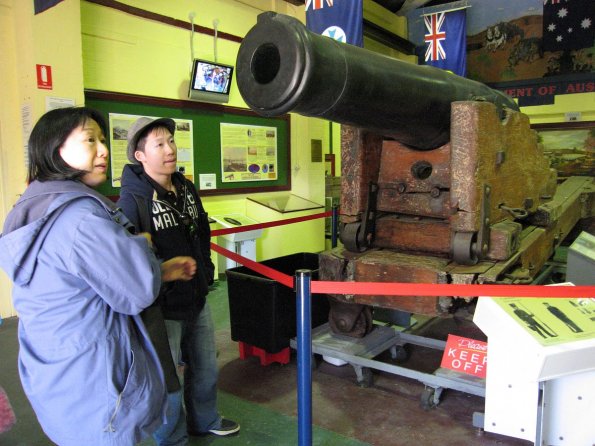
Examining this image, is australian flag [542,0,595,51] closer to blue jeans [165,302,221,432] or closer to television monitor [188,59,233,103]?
television monitor [188,59,233,103]

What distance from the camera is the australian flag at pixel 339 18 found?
20.9 ft

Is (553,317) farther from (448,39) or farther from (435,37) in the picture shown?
(435,37)

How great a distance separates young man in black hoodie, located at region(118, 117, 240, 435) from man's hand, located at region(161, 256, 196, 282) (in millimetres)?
221

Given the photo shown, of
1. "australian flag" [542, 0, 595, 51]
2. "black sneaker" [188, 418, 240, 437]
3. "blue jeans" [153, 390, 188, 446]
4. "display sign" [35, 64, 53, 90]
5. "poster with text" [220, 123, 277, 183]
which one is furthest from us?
"australian flag" [542, 0, 595, 51]

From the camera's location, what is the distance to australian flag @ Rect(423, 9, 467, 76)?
29.6 ft

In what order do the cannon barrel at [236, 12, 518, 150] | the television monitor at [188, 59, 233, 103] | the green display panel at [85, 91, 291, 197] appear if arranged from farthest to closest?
the television monitor at [188, 59, 233, 103], the green display panel at [85, 91, 291, 197], the cannon barrel at [236, 12, 518, 150]

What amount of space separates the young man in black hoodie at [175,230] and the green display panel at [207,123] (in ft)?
10.5

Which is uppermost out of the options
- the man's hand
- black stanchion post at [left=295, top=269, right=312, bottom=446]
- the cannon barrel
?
the cannon barrel

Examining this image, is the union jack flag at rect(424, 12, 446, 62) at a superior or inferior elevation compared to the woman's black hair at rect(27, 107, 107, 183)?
superior

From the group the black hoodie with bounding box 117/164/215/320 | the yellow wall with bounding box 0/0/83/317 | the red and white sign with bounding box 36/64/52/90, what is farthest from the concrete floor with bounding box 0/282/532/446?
the red and white sign with bounding box 36/64/52/90

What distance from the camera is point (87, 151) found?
1577 mm

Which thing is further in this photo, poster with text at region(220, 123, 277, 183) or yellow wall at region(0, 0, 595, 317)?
poster with text at region(220, 123, 277, 183)

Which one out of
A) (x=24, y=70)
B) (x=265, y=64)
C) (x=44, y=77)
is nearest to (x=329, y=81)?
(x=265, y=64)

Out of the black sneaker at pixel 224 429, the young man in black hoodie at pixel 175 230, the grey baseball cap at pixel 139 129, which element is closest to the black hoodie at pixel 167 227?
the young man in black hoodie at pixel 175 230
